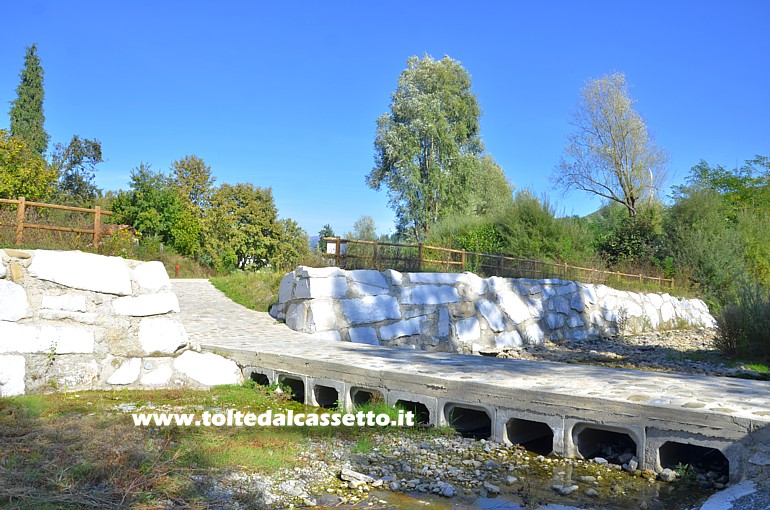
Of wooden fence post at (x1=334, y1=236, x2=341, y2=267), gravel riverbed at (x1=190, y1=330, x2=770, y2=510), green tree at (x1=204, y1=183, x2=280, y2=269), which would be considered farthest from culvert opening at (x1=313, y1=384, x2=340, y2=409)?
green tree at (x1=204, y1=183, x2=280, y2=269)

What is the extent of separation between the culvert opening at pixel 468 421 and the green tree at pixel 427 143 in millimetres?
26235

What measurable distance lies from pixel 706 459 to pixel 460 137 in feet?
99.0

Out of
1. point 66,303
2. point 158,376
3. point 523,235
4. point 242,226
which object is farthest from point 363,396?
point 242,226

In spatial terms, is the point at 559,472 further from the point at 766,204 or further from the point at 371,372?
the point at 766,204

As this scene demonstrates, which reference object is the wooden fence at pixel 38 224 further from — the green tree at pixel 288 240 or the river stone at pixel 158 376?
the green tree at pixel 288 240

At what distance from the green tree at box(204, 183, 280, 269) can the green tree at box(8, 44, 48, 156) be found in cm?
1042

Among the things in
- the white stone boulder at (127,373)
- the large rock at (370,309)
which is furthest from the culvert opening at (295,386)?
the large rock at (370,309)

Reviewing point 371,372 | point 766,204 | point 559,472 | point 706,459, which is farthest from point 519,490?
point 766,204

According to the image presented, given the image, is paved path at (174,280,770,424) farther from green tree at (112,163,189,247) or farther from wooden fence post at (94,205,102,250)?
green tree at (112,163,189,247)

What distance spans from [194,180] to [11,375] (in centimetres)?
3508

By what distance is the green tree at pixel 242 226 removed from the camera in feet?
123

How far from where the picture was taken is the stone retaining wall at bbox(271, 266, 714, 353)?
1049 centimetres

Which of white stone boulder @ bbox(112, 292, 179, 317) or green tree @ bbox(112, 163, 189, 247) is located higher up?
green tree @ bbox(112, 163, 189, 247)

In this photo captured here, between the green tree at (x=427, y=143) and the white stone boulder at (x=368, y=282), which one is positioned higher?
the green tree at (x=427, y=143)
